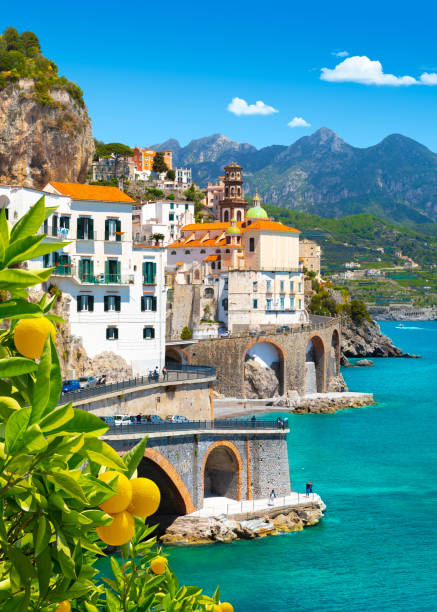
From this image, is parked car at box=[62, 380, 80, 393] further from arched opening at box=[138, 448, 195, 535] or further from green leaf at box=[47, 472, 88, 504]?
green leaf at box=[47, 472, 88, 504]

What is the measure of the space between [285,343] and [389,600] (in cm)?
5287

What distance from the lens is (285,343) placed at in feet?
273

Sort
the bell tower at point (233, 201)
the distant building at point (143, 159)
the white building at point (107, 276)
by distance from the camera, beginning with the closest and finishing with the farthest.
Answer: the white building at point (107, 276)
the bell tower at point (233, 201)
the distant building at point (143, 159)

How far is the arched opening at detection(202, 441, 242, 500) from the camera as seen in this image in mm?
40094

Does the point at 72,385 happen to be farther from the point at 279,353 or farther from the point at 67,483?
the point at 279,353

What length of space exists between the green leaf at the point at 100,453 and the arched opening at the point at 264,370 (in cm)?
7546

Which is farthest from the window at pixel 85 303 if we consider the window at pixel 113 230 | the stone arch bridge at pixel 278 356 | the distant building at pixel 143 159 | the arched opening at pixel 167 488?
the distant building at pixel 143 159

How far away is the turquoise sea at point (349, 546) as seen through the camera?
30984mm

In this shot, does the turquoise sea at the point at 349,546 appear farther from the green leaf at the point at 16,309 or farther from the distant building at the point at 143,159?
the distant building at the point at 143,159

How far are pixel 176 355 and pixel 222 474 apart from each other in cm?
3870

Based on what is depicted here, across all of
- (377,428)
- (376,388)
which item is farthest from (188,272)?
(377,428)

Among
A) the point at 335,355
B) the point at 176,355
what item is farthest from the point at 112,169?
the point at 176,355

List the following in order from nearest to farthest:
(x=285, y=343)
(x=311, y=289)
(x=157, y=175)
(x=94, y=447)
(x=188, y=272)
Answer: (x=94, y=447) → (x=285, y=343) → (x=188, y=272) → (x=311, y=289) → (x=157, y=175)

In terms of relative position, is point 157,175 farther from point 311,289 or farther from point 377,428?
point 377,428
